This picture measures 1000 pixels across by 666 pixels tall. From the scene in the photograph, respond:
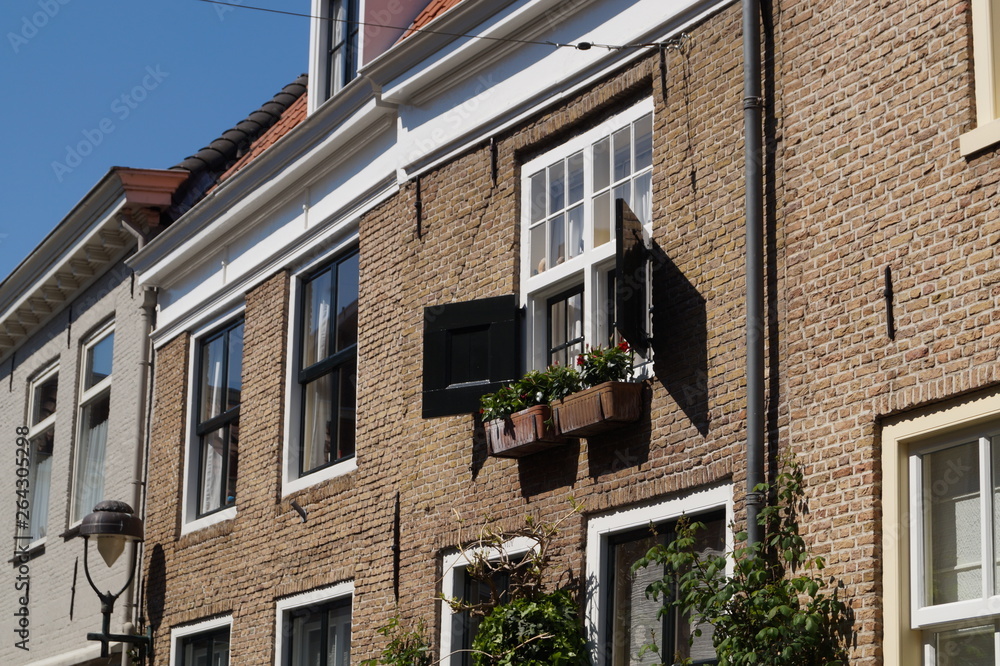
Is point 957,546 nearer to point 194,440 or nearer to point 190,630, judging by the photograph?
point 190,630

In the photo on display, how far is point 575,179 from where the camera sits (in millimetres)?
10734

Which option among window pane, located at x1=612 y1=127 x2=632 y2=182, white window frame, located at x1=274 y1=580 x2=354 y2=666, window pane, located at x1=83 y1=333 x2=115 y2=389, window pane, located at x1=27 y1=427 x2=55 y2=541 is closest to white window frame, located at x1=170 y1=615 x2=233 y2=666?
white window frame, located at x1=274 y1=580 x2=354 y2=666

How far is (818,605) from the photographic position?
777 centimetres

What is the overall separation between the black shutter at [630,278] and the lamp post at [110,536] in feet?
24.7

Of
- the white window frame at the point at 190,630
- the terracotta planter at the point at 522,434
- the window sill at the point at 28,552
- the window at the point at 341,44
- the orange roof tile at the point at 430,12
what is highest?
the window at the point at 341,44

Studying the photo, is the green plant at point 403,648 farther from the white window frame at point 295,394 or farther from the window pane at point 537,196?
the window pane at point 537,196

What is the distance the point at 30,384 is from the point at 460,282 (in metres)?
11.0

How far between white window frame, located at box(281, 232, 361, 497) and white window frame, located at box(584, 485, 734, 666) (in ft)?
12.9

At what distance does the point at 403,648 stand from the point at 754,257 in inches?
173

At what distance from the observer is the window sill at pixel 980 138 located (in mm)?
7441

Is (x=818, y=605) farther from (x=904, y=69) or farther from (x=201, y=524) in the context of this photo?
(x=201, y=524)

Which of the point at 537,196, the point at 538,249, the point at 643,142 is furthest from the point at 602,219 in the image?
the point at 537,196

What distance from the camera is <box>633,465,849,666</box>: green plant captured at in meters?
7.68

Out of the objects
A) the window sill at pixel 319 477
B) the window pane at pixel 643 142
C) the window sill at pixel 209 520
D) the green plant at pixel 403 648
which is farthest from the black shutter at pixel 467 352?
the window sill at pixel 209 520
